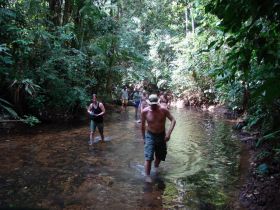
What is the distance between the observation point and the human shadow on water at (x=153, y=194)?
21.7 ft

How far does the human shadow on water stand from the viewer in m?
6.61

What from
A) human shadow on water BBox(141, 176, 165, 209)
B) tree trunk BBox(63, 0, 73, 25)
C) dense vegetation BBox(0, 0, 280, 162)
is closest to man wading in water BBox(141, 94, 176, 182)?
human shadow on water BBox(141, 176, 165, 209)

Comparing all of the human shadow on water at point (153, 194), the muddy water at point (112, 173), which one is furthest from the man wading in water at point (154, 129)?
the muddy water at point (112, 173)

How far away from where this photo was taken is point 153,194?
7.20 meters

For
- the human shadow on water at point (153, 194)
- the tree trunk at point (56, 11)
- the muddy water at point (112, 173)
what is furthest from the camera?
the tree trunk at point (56, 11)

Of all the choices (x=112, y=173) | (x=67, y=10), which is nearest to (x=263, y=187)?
(x=112, y=173)

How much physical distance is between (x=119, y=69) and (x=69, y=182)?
1634 cm

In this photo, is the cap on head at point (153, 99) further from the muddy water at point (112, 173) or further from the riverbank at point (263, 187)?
the riverbank at point (263, 187)

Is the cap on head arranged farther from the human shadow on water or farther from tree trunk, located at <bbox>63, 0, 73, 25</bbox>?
tree trunk, located at <bbox>63, 0, 73, 25</bbox>

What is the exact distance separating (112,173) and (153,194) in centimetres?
190

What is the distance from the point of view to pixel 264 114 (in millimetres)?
11766

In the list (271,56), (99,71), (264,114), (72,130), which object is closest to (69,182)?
(271,56)

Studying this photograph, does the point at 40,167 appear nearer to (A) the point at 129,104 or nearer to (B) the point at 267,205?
(B) the point at 267,205

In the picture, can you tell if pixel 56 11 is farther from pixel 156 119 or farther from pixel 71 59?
pixel 156 119
